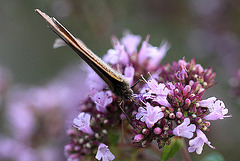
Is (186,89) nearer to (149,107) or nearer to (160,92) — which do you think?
(160,92)

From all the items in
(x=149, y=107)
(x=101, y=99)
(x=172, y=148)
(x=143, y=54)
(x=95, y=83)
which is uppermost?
(x=143, y=54)

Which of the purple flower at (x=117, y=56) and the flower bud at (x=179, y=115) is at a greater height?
the purple flower at (x=117, y=56)

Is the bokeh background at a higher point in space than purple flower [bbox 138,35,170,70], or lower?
higher

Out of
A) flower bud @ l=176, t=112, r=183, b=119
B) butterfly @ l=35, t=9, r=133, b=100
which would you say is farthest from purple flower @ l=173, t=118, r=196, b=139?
butterfly @ l=35, t=9, r=133, b=100

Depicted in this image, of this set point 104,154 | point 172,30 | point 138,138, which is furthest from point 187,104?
point 172,30

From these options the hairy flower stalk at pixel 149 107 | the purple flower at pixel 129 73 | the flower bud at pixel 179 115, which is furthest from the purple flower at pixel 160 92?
the purple flower at pixel 129 73

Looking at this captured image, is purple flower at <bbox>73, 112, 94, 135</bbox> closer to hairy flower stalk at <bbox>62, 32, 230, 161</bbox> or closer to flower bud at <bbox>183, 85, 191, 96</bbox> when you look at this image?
hairy flower stalk at <bbox>62, 32, 230, 161</bbox>

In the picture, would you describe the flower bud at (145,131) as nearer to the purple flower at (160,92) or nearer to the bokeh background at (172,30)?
the purple flower at (160,92)
